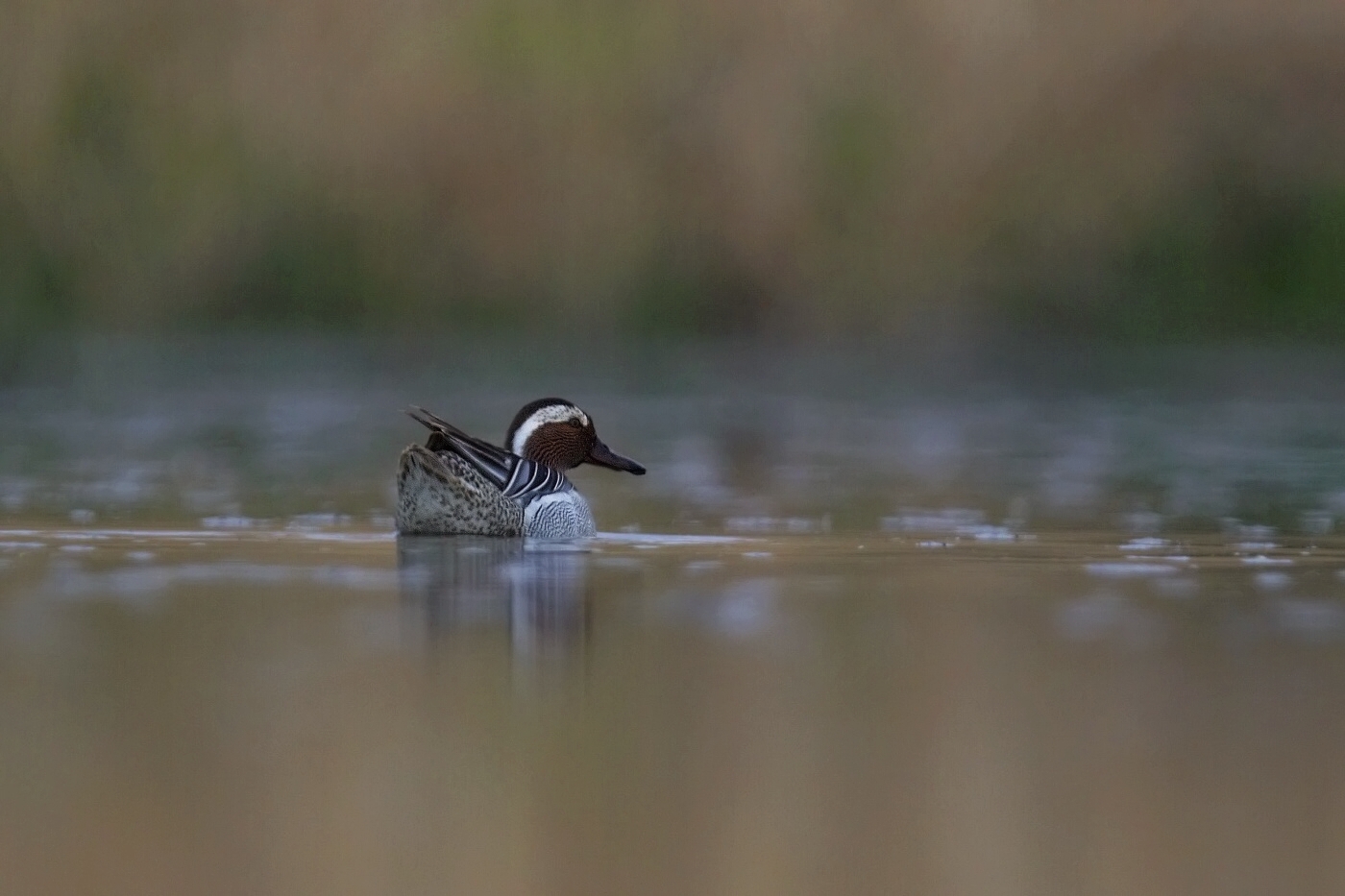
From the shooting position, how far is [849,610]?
7.51 m

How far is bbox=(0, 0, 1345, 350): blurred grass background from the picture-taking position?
18906mm

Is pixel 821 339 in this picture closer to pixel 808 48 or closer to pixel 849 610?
pixel 808 48

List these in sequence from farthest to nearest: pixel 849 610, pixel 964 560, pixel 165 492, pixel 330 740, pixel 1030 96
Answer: pixel 1030 96 < pixel 165 492 < pixel 964 560 < pixel 849 610 < pixel 330 740

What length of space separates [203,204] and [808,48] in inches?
189

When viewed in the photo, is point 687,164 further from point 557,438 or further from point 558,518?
point 558,518

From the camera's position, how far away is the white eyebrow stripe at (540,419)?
34.6 ft

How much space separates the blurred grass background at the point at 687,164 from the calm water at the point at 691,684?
22.2 ft

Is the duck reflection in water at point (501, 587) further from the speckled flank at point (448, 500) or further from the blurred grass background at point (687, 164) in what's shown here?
the blurred grass background at point (687, 164)

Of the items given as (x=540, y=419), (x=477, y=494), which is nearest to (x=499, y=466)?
(x=477, y=494)

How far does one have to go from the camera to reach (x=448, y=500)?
9.59 m

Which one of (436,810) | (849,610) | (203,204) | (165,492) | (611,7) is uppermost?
(611,7)

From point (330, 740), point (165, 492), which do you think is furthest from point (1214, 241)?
point (330, 740)

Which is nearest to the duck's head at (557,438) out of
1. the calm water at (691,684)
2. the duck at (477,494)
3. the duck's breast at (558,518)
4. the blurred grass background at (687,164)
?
the calm water at (691,684)

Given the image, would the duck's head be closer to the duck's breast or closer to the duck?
the duck
